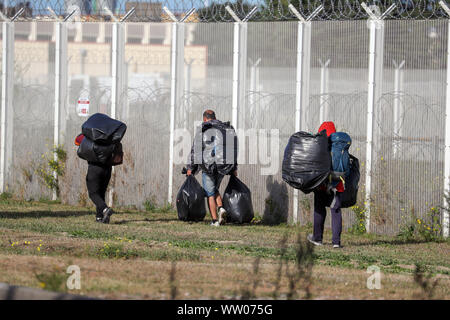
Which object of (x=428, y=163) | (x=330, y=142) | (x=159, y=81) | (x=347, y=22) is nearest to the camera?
(x=330, y=142)

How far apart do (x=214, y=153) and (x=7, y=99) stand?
18.4 feet

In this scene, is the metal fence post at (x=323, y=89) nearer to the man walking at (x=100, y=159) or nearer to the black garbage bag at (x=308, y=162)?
the black garbage bag at (x=308, y=162)

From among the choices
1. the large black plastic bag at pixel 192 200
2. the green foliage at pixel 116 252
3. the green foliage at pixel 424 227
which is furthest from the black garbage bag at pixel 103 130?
the green foliage at pixel 424 227

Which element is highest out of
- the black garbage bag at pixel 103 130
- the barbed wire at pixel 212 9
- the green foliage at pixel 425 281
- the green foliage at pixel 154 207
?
the barbed wire at pixel 212 9

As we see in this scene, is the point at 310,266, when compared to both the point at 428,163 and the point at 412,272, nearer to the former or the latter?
the point at 412,272

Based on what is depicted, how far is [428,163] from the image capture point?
12.4 metres

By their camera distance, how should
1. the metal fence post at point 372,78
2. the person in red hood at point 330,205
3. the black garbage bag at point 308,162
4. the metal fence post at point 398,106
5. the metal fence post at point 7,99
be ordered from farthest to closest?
the metal fence post at point 7,99
the metal fence post at point 372,78
the metal fence post at point 398,106
the person in red hood at point 330,205
the black garbage bag at point 308,162

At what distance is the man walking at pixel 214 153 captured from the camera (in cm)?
1280

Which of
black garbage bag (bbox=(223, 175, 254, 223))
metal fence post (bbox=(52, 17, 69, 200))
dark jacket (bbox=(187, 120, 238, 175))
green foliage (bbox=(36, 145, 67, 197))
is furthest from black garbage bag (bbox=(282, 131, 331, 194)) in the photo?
metal fence post (bbox=(52, 17, 69, 200))

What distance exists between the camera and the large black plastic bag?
13242 millimetres

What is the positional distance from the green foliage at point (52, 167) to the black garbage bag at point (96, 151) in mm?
3236

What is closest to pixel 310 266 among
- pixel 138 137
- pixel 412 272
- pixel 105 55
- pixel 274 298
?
pixel 412 272

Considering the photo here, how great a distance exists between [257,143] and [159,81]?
2355mm
